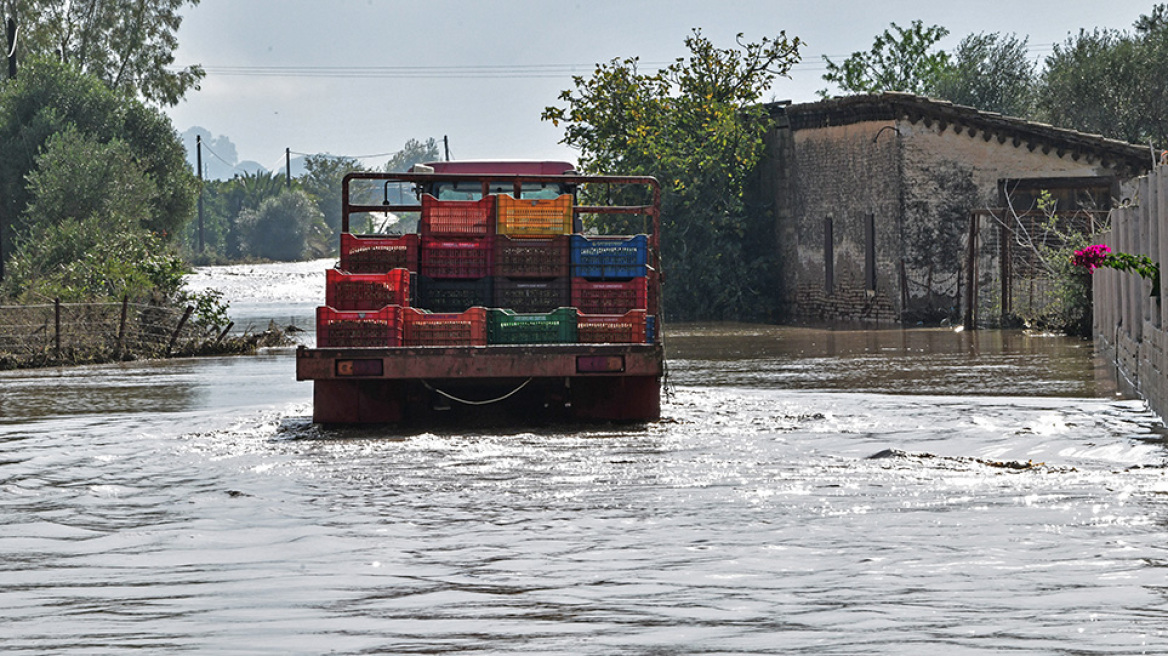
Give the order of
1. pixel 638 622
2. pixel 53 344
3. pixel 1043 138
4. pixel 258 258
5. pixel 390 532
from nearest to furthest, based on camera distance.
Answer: pixel 638 622, pixel 390 532, pixel 53 344, pixel 1043 138, pixel 258 258

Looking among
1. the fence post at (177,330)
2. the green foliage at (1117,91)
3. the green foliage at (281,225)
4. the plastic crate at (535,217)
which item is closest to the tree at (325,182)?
the green foliage at (281,225)

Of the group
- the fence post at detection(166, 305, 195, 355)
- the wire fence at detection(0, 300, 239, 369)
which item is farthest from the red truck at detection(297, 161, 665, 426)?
the fence post at detection(166, 305, 195, 355)

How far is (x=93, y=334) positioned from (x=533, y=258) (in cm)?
1364

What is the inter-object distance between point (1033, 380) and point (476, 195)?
245 inches

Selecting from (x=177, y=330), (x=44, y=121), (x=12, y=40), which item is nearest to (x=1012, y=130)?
(x=177, y=330)

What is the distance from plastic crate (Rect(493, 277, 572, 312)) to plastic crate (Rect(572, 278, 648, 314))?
15cm

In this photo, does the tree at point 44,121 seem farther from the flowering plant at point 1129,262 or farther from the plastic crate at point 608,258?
the flowering plant at point 1129,262

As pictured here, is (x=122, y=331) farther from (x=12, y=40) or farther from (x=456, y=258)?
(x=12, y=40)

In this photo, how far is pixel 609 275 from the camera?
1326 centimetres

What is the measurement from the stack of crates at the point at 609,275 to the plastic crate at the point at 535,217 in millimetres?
247

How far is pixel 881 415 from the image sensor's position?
1238 cm

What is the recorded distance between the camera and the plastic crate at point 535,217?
13430 mm

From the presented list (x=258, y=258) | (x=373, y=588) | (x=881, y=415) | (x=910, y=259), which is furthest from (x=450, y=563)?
(x=258, y=258)

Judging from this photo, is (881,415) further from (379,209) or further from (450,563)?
(450,563)
